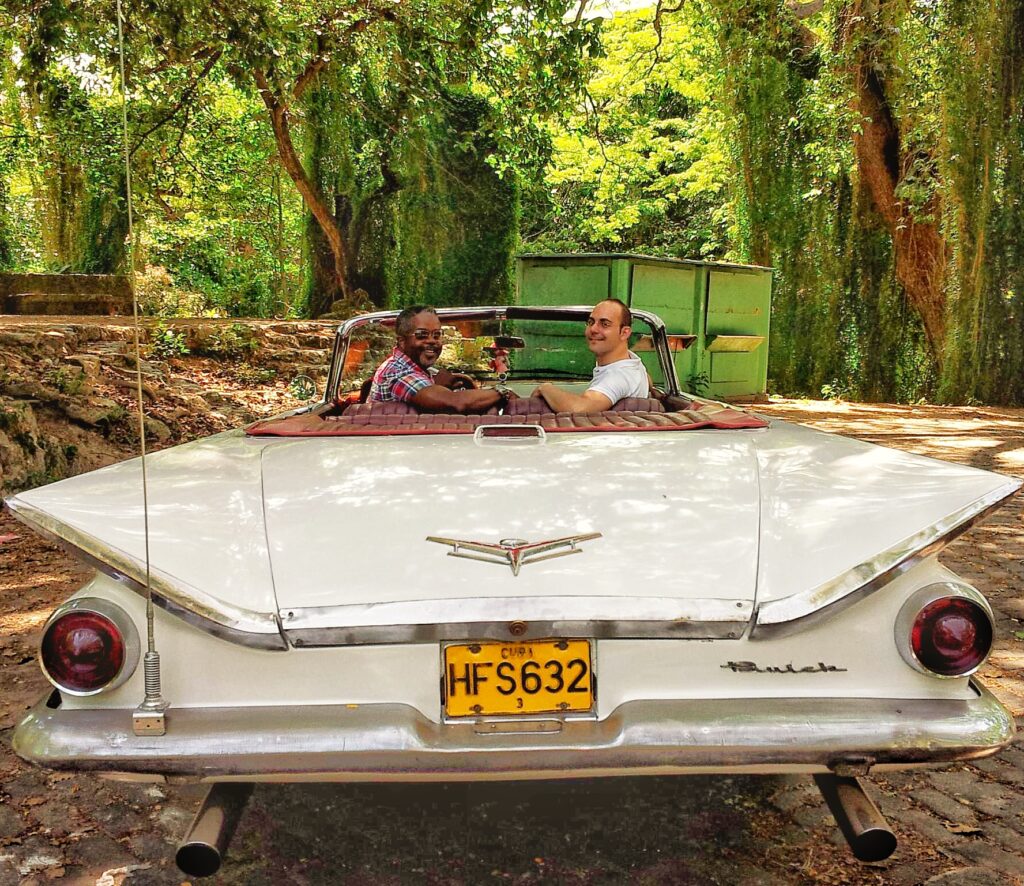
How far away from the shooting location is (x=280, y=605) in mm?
1767

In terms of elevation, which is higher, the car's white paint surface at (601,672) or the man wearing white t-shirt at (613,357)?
the man wearing white t-shirt at (613,357)

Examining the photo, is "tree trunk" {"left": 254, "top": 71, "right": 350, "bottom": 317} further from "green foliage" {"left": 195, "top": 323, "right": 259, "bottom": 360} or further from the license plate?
the license plate

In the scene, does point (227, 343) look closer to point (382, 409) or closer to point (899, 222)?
point (382, 409)

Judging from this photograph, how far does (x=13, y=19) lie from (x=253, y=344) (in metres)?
5.67

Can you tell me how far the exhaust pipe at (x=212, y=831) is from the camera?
1.72 m

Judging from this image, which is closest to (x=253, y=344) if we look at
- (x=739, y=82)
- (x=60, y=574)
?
(x=60, y=574)

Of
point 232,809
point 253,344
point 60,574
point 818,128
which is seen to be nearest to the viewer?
point 232,809

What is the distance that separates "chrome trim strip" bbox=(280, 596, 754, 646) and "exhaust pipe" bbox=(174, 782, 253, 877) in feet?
1.42

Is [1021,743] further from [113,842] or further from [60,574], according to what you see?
[60,574]

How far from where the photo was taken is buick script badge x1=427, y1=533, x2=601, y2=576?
181 cm

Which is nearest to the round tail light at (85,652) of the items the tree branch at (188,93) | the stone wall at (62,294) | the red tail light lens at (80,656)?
the red tail light lens at (80,656)

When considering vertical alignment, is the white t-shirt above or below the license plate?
above

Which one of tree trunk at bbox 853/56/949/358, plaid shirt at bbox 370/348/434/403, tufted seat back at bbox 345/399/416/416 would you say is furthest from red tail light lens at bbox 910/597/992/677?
tree trunk at bbox 853/56/949/358

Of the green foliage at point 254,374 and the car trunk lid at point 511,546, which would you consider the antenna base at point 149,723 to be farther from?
the green foliage at point 254,374
